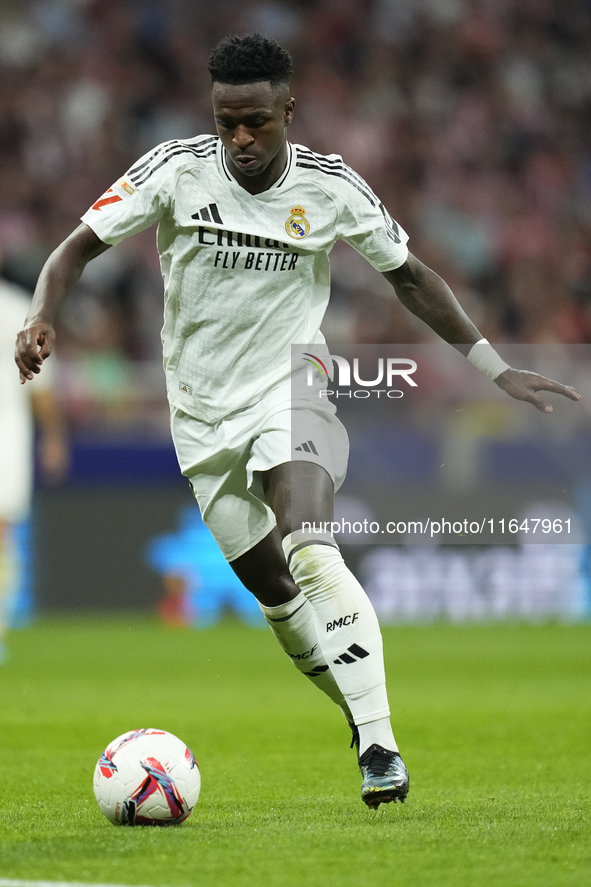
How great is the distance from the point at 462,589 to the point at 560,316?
445 centimetres

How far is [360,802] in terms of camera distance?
14.6 ft

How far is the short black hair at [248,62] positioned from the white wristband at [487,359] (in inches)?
45.2

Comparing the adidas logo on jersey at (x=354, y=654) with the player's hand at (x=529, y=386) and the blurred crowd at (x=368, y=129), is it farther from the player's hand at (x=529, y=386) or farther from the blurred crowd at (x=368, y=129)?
the blurred crowd at (x=368, y=129)

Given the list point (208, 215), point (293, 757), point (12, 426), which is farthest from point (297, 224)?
point (12, 426)

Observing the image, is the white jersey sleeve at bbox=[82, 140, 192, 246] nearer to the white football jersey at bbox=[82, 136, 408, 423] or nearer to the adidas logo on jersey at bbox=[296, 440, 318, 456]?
the white football jersey at bbox=[82, 136, 408, 423]

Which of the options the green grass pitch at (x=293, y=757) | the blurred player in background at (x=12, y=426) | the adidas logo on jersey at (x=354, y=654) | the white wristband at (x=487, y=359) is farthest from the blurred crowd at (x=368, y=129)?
the adidas logo on jersey at (x=354, y=654)

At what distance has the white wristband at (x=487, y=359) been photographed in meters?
4.72

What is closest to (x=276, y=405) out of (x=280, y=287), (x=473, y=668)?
(x=280, y=287)

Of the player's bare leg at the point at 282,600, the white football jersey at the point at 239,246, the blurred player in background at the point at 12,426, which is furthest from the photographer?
the blurred player in background at the point at 12,426

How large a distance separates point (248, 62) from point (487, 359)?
Answer: 1.32 meters

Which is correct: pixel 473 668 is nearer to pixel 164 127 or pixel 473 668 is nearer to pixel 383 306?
pixel 383 306

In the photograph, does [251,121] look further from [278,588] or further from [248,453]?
[278,588]

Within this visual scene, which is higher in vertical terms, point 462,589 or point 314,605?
point 314,605

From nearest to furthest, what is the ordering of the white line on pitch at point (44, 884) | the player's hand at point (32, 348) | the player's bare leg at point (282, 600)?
the white line on pitch at point (44, 884) → the player's hand at point (32, 348) → the player's bare leg at point (282, 600)
